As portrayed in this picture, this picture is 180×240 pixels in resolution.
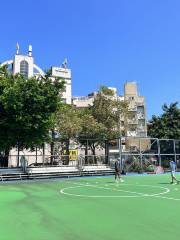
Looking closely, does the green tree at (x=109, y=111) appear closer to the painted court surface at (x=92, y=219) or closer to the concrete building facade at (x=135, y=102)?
the concrete building facade at (x=135, y=102)

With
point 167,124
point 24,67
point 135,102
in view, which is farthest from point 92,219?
point 135,102

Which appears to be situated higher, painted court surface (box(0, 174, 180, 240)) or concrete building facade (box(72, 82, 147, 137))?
concrete building facade (box(72, 82, 147, 137))

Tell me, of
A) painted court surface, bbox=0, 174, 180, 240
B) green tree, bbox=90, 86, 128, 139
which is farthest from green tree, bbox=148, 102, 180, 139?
painted court surface, bbox=0, 174, 180, 240

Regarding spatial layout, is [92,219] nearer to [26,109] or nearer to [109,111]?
[26,109]

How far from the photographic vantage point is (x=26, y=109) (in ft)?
92.1

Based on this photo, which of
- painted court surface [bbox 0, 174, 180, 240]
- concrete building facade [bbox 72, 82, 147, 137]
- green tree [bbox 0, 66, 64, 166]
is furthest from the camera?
concrete building facade [bbox 72, 82, 147, 137]

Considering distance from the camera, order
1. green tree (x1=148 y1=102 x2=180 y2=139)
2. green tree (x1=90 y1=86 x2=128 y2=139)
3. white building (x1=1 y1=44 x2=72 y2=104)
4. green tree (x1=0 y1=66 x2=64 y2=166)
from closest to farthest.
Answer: green tree (x1=0 y1=66 x2=64 y2=166) → green tree (x1=90 y1=86 x2=128 y2=139) → green tree (x1=148 y1=102 x2=180 y2=139) → white building (x1=1 y1=44 x2=72 y2=104)

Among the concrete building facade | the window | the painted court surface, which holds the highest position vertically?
the window

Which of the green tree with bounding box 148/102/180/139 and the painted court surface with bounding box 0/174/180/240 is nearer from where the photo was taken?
the painted court surface with bounding box 0/174/180/240

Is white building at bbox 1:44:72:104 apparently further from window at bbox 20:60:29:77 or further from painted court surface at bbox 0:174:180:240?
painted court surface at bbox 0:174:180:240

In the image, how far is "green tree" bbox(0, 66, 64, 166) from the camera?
2752cm

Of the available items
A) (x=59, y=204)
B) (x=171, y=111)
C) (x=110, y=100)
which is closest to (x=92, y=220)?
(x=59, y=204)

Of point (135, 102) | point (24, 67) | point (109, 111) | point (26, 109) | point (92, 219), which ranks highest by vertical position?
point (24, 67)

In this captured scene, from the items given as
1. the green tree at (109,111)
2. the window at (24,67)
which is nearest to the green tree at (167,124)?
the green tree at (109,111)
